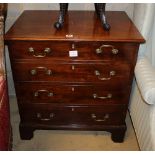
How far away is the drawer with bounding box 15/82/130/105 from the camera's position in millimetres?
1478

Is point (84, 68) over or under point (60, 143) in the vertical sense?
over

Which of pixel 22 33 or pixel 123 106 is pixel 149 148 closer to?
pixel 123 106

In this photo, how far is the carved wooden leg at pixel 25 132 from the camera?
5.52 ft

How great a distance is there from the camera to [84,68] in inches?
54.7

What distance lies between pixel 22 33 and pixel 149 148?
984mm

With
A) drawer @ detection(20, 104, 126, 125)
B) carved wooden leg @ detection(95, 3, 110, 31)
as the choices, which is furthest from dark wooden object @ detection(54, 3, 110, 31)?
drawer @ detection(20, 104, 126, 125)

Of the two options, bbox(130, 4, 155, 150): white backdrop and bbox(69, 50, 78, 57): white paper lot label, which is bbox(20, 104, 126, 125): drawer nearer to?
bbox(130, 4, 155, 150): white backdrop

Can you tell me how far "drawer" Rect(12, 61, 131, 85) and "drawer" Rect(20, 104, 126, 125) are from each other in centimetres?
23

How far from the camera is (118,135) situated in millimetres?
1689

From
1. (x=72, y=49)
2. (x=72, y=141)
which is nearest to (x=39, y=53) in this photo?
(x=72, y=49)

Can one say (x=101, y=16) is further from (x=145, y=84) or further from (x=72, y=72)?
(x=145, y=84)

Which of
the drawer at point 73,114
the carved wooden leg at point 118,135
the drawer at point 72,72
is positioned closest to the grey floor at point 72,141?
the carved wooden leg at point 118,135

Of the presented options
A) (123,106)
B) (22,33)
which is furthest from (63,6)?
(123,106)

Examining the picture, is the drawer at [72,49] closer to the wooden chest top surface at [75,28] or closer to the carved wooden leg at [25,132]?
the wooden chest top surface at [75,28]
